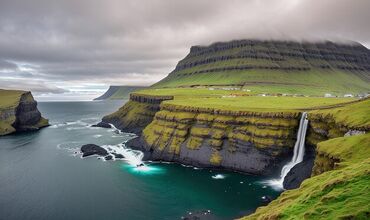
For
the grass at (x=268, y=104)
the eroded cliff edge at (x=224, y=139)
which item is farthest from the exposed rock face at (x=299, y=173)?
the grass at (x=268, y=104)

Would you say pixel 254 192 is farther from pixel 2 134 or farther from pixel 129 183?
pixel 2 134

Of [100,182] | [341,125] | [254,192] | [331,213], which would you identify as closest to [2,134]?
[100,182]

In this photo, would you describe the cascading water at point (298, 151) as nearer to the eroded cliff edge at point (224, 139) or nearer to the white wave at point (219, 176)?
the eroded cliff edge at point (224, 139)

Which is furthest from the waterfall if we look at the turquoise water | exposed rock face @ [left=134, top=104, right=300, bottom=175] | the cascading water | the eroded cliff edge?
the turquoise water

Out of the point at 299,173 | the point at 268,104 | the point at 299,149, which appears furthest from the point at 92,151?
the point at 299,173

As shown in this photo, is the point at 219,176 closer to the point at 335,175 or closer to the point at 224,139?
the point at 224,139

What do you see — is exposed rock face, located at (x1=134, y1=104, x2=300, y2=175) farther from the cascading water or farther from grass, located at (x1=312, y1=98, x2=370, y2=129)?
grass, located at (x1=312, y1=98, x2=370, y2=129)
